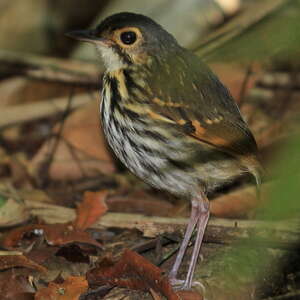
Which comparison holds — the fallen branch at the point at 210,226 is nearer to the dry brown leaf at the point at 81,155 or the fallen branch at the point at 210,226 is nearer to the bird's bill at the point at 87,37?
the dry brown leaf at the point at 81,155

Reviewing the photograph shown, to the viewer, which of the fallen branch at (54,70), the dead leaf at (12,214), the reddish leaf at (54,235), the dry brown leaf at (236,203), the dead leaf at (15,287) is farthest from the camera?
the fallen branch at (54,70)

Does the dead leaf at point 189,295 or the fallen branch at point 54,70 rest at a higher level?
the fallen branch at point 54,70

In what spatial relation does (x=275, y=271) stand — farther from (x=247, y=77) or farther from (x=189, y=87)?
(x=247, y=77)

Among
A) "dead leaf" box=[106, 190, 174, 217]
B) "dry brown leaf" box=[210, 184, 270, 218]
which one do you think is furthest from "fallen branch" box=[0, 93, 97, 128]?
"dry brown leaf" box=[210, 184, 270, 218]

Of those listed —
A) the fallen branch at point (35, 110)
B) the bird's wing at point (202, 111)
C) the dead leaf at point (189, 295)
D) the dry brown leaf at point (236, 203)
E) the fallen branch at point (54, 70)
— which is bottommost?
the dry brown leaf at point (236, 203)

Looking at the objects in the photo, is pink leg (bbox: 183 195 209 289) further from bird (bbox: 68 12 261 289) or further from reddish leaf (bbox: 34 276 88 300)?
reddish leaf (bbox: 34 276 88 300)

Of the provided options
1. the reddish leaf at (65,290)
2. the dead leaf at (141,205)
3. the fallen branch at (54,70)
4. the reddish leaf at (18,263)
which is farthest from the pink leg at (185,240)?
the fallen branch at (54,70)

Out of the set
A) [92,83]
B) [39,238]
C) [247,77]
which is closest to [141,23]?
[39,238]
